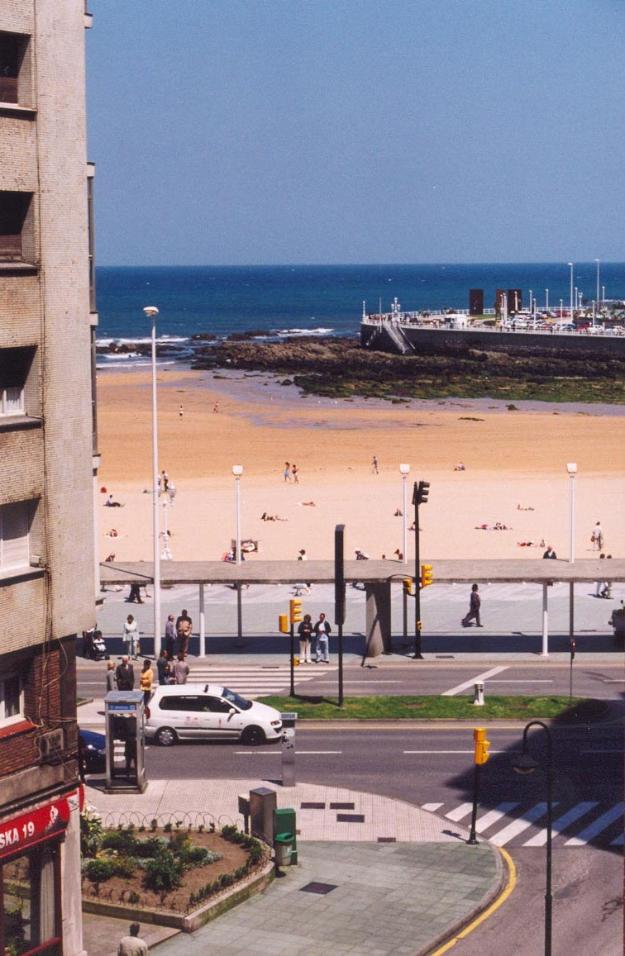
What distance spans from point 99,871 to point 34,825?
15.4 feet

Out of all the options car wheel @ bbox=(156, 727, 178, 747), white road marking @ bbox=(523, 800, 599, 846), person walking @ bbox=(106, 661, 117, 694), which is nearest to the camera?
white road marking @ bbox=(523, 800, 599, 846)

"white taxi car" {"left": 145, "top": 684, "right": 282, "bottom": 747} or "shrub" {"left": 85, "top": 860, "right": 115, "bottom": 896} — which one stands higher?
"white taxi car" {"left": 145, "top": 684, "right": 282, "bottom": 747}

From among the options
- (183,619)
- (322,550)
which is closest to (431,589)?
(322,550)

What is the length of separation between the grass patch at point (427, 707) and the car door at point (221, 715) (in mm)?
2454

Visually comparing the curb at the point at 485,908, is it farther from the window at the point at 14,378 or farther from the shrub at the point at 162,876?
the window at the point at 14,378

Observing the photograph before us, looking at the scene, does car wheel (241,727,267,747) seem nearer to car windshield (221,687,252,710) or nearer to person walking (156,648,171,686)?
car windshield (221,687,252,710)

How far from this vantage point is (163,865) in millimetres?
27219

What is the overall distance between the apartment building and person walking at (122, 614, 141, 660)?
2101 cm

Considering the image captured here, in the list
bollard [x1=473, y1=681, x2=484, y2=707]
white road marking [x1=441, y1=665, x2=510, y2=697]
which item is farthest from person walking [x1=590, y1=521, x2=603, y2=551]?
bollard [x1=473, y1=681, x2=484, y2=707]

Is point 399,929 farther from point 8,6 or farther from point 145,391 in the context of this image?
point 145,391

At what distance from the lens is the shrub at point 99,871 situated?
27.5m

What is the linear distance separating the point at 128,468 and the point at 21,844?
65.6 meters

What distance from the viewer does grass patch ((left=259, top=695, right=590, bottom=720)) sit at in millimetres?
39406

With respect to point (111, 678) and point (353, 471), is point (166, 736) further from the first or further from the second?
point (353, 471)
